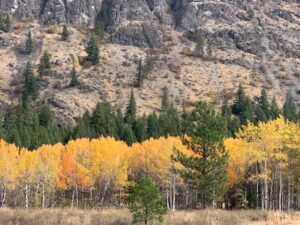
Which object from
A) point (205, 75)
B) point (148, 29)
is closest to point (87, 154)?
point (205, 75)

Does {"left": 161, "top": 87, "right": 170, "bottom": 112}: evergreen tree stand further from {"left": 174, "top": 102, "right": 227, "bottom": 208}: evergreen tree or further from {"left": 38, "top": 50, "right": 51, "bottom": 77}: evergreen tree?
{"left": 174, "top": 102, "right": 227, "bottom": 208}: evergreen tree

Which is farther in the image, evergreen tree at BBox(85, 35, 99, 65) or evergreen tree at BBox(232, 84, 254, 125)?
evergreen tree at BBox(85, 35, 99, 65)

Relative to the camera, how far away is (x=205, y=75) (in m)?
158

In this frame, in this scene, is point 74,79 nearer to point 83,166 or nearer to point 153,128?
point 153,128

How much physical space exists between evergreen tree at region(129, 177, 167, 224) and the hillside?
317ft

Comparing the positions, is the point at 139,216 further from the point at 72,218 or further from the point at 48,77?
the point at 48,77

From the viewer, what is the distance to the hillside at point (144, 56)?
140 m

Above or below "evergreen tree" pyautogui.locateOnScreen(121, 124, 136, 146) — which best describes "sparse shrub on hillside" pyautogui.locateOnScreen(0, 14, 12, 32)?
above

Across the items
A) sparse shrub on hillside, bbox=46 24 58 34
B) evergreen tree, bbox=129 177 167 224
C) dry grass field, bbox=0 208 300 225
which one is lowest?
dry grass field, bbox=0 208 300 225

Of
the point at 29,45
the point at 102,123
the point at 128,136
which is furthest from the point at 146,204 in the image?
the point at 29,45

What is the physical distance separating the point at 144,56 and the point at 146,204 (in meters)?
140

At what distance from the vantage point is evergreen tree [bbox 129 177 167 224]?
31344 mm

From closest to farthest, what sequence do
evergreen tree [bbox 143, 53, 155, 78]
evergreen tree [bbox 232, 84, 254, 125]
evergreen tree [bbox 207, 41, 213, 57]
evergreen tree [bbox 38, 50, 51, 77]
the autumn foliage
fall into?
the autumn foliage → evergreen tree [bbox 232, 84, 254, 125] → evergreen tree [bbox 38, 50, 51, 77] → evergreen tree [bbox 143, 53, 155, 78] → evergreen tree [bbox 207, 41, 213, 57]

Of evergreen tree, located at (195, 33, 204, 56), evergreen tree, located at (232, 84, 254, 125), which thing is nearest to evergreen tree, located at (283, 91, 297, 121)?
evergreen tree, located at (232, 84, 254, 125)
